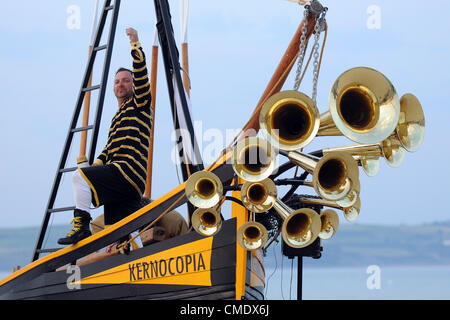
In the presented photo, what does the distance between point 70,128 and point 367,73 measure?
13.0 feet

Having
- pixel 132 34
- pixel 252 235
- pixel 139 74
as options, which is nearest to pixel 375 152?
pixel 252 235

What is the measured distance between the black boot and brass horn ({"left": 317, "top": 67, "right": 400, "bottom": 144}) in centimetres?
277

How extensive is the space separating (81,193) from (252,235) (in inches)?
75.9

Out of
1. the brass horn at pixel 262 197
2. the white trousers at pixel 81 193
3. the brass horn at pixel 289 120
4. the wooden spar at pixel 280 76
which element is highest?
the wooden spar at pixel 280 76

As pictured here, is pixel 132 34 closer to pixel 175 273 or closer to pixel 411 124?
pixel 175 273

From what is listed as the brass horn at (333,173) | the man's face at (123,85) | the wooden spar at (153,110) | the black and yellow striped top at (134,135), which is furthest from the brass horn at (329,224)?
the wooden spar at (153,110)

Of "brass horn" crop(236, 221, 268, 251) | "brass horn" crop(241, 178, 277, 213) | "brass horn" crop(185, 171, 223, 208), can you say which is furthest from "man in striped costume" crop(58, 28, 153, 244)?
"brass horn" crop(241, 178, 277, 213)

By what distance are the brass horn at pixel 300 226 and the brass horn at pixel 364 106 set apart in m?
0.70

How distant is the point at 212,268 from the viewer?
4.77 meters

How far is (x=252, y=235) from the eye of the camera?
4.55m

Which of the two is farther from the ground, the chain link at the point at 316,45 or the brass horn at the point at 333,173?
the chain link at the point at 316,45

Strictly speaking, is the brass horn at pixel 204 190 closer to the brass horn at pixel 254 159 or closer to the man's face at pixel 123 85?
the brass horn at pixel 254 159

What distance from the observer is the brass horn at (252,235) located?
14.7 feet
